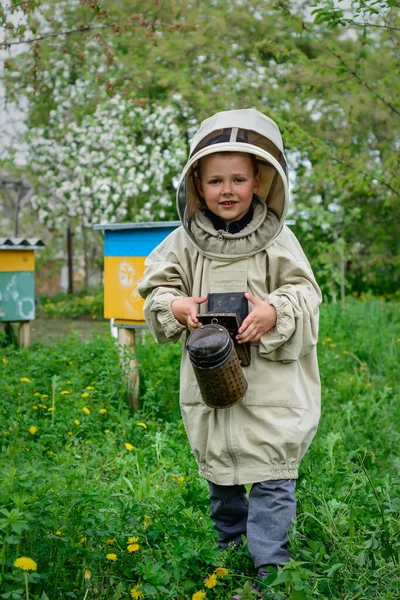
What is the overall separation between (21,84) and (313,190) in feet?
21.3

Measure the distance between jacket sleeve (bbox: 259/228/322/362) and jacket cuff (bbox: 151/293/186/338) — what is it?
0.30 m

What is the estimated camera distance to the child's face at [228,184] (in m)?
2.82

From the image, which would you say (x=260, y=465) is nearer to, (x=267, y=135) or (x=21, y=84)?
(x=267, y=135)

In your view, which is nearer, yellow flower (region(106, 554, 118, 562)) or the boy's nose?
yellow flower (region(106, 554, 118, 562))

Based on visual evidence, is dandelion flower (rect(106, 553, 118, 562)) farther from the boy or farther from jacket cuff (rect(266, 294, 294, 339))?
jacket cuff (rect(266, 294, 294, 339))

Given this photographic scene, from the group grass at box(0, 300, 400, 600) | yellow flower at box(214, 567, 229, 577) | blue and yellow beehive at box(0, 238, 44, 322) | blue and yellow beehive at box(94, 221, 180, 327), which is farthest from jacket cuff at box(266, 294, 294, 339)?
blue and yellow beehive at box(0, 238, 44, 322)

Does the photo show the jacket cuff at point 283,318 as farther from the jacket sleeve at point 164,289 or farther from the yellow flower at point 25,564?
the yellow flower at point 25,564

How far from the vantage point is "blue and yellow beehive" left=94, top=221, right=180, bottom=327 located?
16.8 feet

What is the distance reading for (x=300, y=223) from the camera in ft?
42.4

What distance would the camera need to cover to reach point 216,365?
8.29 feet

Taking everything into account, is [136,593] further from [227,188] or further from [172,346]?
[172,346]

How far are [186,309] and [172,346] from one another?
307 centimetres

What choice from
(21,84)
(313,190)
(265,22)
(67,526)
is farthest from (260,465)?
(21,84)

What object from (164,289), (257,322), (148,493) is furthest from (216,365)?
(148,493)
